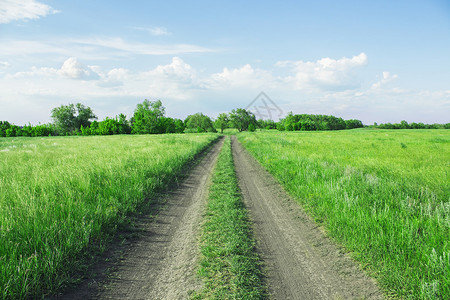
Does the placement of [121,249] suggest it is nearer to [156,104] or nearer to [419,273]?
[419,273]

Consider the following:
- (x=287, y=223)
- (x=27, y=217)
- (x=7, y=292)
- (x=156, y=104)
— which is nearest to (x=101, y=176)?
(x=27, y=217)

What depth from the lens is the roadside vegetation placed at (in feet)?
9.89

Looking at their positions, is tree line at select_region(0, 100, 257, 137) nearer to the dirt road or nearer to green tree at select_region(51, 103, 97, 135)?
green tree at select_region(51, 103, 97, 135)

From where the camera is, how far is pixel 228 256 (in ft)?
12.5

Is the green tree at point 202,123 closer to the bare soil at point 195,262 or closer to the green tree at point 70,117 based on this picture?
the green tree at point 70,117

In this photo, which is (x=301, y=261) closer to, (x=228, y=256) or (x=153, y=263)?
(x=228, y=256)

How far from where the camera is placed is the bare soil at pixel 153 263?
10.1ft

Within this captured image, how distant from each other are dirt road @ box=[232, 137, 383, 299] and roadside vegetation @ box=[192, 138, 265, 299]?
9.1 inches

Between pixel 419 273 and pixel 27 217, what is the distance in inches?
267

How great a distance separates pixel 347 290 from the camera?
3109 millimetres

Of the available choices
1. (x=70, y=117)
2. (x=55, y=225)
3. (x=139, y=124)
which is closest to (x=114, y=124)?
(x=139, y=124)

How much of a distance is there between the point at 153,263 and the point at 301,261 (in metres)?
2.66

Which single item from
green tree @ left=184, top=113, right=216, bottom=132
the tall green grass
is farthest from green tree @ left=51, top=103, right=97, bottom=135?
the tall green grass

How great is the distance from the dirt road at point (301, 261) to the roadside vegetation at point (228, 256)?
0.76 ft
